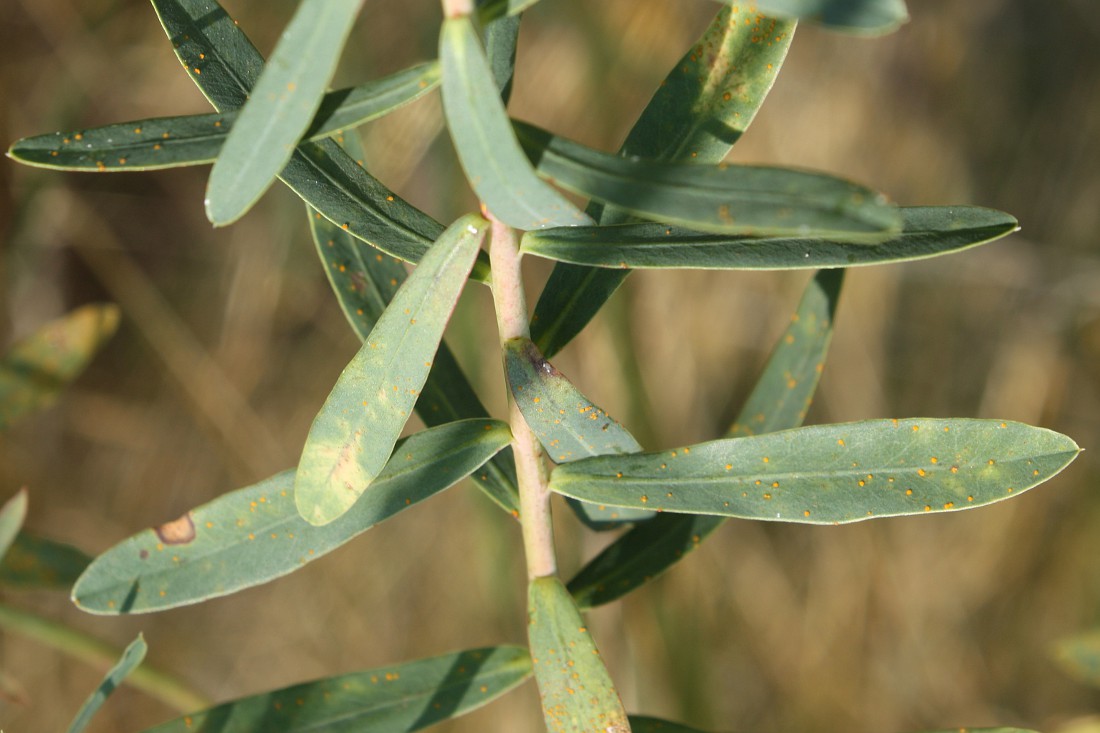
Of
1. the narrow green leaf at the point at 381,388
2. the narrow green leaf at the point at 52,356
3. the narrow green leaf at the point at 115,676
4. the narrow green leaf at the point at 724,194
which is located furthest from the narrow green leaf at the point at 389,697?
the narrow green leaf at the point at 52,356

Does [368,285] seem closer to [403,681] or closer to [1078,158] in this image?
[403,681]

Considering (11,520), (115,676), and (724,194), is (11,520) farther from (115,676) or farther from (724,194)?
(724,194)

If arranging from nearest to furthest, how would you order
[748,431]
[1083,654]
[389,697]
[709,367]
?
[389,697] < [748,431] < [1083,654] < [709,367]

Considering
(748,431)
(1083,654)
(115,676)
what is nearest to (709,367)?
(1083,654)

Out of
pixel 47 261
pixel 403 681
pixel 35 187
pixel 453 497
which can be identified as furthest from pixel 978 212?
pixel 47 261

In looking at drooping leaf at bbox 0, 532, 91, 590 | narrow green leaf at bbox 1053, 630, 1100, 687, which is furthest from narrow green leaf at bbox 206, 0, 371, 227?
narrow green leaf at bbox 1053, 630, 1100, 687

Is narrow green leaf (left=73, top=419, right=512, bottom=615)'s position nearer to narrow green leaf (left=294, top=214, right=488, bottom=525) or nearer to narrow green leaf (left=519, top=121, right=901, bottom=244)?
narrow green leaf (left=294, top=214, right=488, bottom=525)
